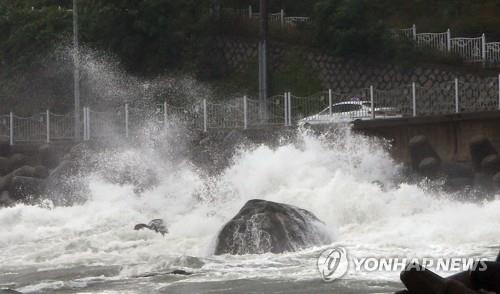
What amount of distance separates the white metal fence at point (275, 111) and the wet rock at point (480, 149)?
3.38ft

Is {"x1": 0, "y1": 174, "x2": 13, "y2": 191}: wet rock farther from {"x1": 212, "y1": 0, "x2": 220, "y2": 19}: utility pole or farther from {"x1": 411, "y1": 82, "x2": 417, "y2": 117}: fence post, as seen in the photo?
{"x1": 411, "y1": 82, "x2": 417, "y2": 117}: fence post

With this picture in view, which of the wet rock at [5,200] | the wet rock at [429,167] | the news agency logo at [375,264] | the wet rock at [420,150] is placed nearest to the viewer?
the news agency logo at [375,264]

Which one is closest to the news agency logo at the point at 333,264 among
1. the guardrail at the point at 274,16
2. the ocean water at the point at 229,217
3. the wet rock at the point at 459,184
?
the ocean water at the point at 229,217

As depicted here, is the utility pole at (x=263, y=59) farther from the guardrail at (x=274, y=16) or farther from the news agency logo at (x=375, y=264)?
the news agency logo at (x=375, y=264)

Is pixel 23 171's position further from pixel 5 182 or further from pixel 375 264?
pixel 375 264

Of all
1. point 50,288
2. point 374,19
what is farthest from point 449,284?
point 374,19

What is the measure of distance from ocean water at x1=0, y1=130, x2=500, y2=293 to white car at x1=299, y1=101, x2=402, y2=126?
577 millimetres

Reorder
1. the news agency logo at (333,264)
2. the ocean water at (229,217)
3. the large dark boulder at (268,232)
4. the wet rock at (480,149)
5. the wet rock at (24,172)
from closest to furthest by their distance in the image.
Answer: the news agency logo at (333,264) → the ocean water at (229,217) → the large dark boulder at (268,232) → the wet rock at (480,149) → the wet rock at (24,172)

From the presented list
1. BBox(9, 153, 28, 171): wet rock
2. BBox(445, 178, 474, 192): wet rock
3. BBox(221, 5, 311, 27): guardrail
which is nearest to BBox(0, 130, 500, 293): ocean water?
BBox(445, 178, 474, 192): wet rock

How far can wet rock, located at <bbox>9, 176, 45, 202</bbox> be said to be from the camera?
2884 centimetres

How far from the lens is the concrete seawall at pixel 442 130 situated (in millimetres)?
23109

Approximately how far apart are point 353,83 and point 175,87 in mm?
5777

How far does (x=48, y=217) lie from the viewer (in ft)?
84.5

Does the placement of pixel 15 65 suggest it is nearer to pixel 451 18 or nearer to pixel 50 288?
pixel 451 18
